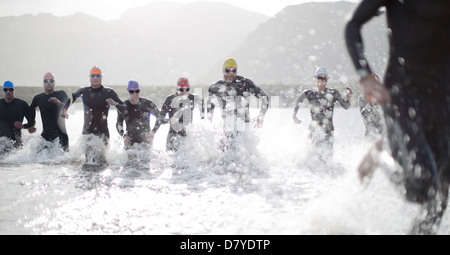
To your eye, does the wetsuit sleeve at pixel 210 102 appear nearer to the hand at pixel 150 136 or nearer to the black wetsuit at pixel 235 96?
the black wetsuit at pixel 235 96

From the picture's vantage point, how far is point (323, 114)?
25.2ft

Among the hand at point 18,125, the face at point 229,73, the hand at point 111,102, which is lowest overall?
the hand at point 18,125

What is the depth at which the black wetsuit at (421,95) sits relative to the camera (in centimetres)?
229

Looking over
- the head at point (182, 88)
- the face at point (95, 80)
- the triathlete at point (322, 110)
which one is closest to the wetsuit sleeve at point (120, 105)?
the face at point (95, 80)

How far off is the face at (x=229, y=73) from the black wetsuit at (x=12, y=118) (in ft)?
15.9

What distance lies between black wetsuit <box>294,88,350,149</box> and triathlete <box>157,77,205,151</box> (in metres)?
2.41

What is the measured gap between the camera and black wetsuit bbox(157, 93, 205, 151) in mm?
8188

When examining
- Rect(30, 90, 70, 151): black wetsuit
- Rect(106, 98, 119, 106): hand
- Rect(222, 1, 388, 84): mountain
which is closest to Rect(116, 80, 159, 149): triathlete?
Rect(106, 98, 119, 106): hand

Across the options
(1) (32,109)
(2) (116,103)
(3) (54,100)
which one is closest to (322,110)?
(2) (116,103)

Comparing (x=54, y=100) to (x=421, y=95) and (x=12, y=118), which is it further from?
(x=421, y=95)

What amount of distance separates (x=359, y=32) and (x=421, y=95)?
1.83 ft

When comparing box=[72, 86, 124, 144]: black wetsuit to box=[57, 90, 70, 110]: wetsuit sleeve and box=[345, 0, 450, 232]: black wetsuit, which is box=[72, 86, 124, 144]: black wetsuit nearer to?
box=[57, 90, 70, 110]: wetsuit sleeve

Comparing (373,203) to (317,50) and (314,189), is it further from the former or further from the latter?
(317,50)

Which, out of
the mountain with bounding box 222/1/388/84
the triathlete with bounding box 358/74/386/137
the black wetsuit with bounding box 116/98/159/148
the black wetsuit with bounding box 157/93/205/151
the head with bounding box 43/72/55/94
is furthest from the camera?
the mountain with bounding box 222/1/388/84
